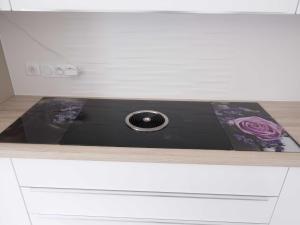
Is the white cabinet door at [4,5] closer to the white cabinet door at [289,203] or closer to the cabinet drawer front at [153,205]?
A: the cabinet drawer front at [153,205]

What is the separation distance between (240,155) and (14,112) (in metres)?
1.17

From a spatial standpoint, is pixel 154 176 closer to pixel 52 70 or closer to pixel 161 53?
pixel 161 53

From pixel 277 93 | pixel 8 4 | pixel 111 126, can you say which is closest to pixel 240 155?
pixel 111 126

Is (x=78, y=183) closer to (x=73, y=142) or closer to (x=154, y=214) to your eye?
(x=73, y=142)

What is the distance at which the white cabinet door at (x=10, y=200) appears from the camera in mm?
1078

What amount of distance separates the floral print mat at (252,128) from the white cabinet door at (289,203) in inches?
4.7

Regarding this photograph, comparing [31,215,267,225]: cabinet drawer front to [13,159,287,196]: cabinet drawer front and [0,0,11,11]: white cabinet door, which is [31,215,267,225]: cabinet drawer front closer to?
[13,159,287,196]: cabinet drawer front

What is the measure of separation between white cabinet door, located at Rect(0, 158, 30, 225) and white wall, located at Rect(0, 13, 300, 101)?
59 cm

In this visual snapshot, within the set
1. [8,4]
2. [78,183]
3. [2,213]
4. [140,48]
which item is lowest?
[2,213]

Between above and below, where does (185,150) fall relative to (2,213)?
above

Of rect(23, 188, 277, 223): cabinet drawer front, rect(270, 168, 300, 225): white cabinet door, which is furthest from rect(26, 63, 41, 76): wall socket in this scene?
rect(270, 168, 300, 225): white cabinet door

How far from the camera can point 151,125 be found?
4.22 feet

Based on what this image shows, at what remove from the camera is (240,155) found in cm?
98

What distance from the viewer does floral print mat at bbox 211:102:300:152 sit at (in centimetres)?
104
